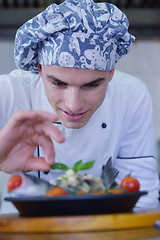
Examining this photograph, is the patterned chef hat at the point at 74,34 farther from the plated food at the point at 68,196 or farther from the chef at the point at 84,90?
the plated food at the point at 68,196

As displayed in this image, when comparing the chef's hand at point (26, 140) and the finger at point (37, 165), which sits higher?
the chef's hand at point (26, 140)

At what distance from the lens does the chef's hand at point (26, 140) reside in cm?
120

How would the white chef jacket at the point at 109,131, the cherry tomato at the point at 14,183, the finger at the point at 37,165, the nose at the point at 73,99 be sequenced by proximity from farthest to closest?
the white chef jacket at the point at 109,131, the nose at the point at 73,99, the finger at the point at 37,165, the cherry tomato at the point at 14,183

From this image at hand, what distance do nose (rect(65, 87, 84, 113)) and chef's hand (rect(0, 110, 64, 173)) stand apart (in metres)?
0.21

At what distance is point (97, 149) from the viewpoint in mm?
1919

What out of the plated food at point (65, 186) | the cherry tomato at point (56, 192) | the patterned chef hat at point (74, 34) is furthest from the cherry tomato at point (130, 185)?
the patterned chef hat at point (74, 34)

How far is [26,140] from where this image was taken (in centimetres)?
135

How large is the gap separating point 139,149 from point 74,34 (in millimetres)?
581

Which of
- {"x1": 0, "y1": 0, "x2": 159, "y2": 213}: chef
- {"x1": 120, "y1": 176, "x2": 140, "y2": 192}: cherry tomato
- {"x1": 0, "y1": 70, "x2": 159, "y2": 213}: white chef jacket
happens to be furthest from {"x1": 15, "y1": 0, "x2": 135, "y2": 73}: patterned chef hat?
{"x1": 120, "y1": 176, "x2": 140, "y2": 192}: cherry tomato

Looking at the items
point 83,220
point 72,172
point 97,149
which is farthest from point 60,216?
point 97,149

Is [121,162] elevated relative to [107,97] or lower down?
lower down

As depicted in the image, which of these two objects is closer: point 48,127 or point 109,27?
point 48,127

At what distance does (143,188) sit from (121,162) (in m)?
0.13

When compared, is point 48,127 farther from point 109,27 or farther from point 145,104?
point 145,104
